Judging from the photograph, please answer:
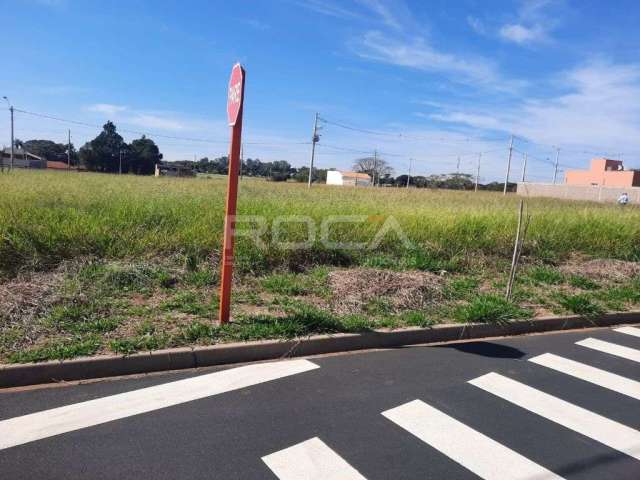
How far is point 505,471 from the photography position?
2896mm

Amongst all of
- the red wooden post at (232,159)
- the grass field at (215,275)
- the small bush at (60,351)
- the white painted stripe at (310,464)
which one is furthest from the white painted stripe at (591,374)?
the small bush at (60,351)

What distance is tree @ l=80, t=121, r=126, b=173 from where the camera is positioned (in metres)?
69.4

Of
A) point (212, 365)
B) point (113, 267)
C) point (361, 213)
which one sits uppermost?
point (361, 213)

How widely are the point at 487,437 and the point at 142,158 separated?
7560cm

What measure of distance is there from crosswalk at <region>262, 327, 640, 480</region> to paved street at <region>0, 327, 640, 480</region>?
0.04 ft

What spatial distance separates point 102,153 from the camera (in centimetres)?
6938

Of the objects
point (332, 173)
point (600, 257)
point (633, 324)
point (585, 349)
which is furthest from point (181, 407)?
point (332, 173)

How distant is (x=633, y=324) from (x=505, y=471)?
17.4 feet

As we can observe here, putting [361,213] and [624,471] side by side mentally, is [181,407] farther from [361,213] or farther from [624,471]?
[361,213]

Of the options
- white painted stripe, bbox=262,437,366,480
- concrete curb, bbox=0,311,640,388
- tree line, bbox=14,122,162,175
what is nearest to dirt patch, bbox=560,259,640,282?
concrete curb, bbox=0,311,640,388

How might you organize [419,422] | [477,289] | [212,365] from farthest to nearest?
[477,289]
[212,365]
[419,422]

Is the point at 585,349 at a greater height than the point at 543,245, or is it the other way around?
the point at 543,245

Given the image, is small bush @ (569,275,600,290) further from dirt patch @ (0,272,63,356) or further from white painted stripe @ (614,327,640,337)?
dirt patch @ (0,272,63,356)

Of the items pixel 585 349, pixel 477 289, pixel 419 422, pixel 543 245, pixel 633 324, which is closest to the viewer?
pixel 419 422
